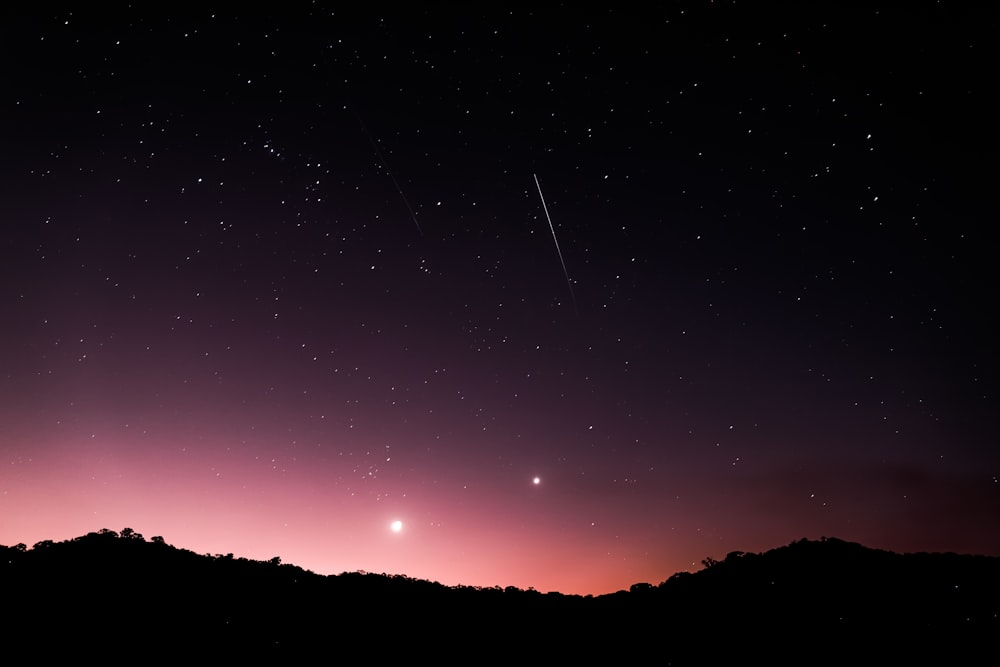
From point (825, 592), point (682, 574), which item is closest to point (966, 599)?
point (825, 592)

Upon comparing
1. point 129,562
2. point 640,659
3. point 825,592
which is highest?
point 129,562

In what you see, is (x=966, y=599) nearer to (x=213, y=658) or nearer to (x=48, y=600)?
(x=213, y=658)

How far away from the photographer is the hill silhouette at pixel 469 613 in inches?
586

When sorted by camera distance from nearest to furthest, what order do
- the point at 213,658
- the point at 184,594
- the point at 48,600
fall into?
the point at 213,658
the point at 48,600
the point at 184,594

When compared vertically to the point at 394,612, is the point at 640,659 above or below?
below

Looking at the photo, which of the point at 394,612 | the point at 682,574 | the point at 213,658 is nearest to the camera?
the point at 213,658

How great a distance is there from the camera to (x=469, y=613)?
1862 cm

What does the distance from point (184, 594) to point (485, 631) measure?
30.7 ft

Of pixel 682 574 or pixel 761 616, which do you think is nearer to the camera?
pixel 761 616

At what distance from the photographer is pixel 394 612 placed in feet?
59.6

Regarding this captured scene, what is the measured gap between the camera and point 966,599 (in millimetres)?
17656

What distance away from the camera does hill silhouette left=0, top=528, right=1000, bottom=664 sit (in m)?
14.9

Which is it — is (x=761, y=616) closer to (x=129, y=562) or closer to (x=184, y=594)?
(x=184, y=594)

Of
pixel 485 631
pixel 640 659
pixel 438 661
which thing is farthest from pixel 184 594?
pixel 640 659
